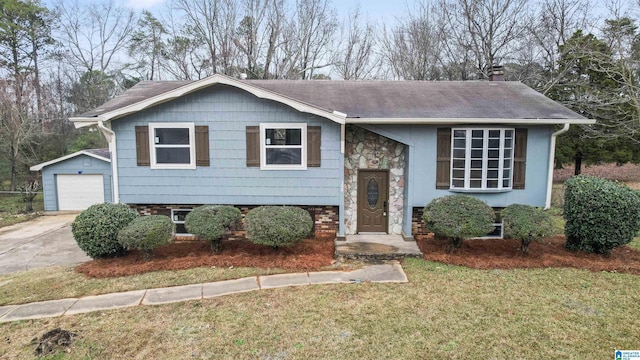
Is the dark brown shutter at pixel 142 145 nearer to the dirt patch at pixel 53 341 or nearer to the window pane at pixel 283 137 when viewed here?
the window pane at pixel 283 137

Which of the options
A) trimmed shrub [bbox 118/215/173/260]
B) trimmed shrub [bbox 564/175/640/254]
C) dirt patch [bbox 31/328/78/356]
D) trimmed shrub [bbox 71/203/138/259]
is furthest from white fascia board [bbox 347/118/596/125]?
dirt patch [bbox 31/328/78/356]

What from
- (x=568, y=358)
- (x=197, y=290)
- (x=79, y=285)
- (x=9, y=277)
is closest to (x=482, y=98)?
(x=568, y=358)

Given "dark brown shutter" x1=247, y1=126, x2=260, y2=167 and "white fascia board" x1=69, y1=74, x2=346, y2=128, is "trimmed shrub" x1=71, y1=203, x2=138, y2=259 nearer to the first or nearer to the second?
"white fascia board" x1=69, y1=74, x2=346, y2=128

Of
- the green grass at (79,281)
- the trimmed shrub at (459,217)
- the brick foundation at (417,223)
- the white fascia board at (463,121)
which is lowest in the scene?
the green grass at (79,281)

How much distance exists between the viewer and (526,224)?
763cm

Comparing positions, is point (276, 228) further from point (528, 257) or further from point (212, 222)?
point (528, 257)

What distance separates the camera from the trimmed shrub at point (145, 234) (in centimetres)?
733

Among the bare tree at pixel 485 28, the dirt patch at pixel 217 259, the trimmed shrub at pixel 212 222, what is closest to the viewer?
the dirt patch at pixel 217 259

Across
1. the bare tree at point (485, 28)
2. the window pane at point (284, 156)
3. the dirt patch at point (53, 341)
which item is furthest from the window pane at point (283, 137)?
the bare tree at point (485, 28)

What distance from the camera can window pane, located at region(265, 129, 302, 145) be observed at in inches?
352

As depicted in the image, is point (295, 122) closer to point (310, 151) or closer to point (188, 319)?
point (310, 151)

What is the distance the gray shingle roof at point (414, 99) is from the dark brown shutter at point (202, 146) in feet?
5.63

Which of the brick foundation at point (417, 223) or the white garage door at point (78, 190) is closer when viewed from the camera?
the brick foundation at point (417, 223)

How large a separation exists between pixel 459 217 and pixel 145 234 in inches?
273
